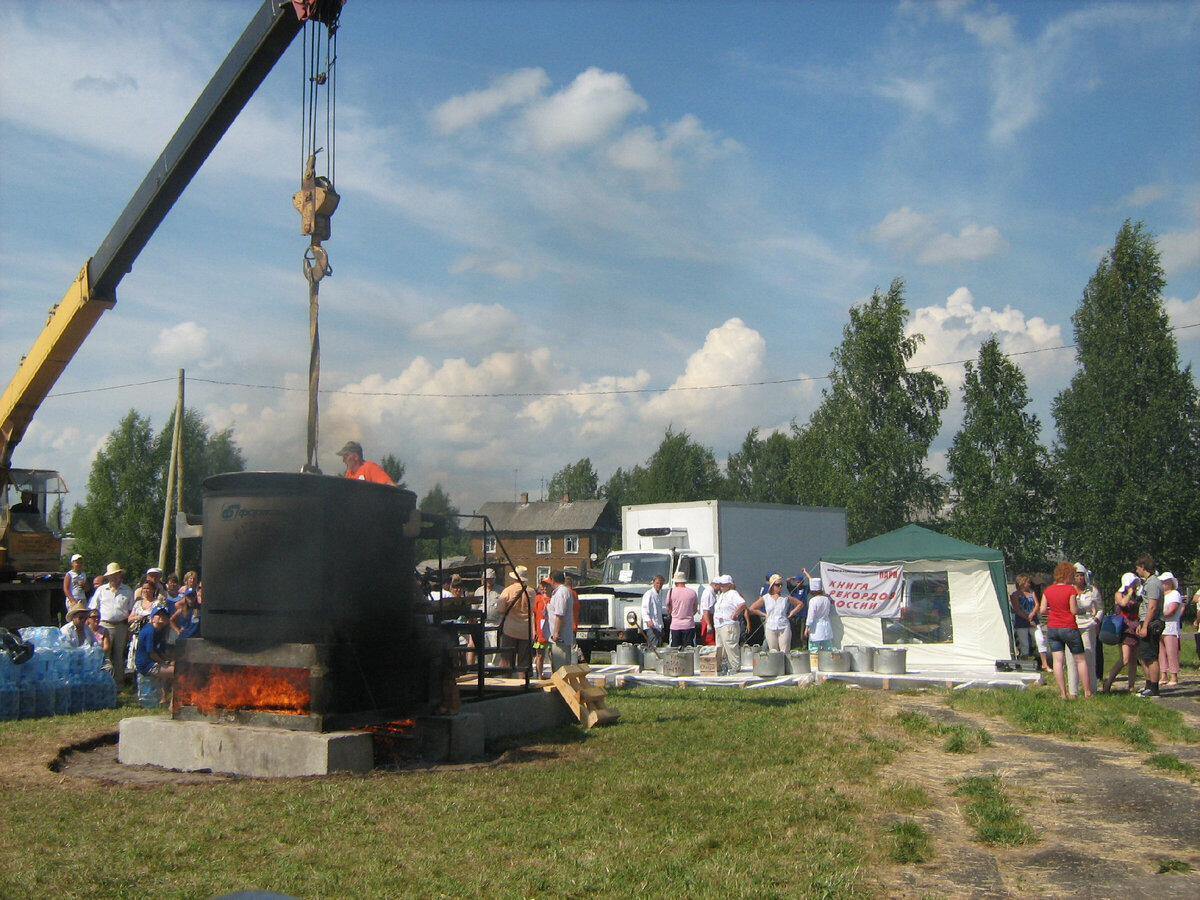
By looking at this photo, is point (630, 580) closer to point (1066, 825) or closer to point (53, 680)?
point (53, 680)

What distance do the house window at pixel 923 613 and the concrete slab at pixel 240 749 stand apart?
13.9 meters

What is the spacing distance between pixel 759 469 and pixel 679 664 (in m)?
64.1

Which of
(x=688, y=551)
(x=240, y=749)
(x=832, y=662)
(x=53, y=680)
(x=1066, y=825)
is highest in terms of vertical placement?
(x=688, y=551)

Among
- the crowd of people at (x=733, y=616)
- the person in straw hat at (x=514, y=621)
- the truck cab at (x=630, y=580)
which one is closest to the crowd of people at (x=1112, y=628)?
the crowd of people at (x=733, y=616)

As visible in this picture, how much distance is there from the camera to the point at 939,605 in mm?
19438

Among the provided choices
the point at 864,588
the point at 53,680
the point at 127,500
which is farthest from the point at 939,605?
the point at 127,500

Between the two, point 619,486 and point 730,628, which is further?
point 619,486

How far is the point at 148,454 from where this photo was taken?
56031 millimetres

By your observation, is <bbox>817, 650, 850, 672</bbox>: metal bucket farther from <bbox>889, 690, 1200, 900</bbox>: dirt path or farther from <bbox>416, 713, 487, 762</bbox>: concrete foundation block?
<bbox>416, 713, 487, 762</bbox>: concrete foundation block

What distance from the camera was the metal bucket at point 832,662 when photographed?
51.8 feet

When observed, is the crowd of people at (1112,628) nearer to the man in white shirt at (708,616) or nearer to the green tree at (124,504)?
the man in white shirt at (708,616)

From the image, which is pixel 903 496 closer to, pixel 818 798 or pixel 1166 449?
pixel 1166 449

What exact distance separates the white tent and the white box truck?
9.95ft

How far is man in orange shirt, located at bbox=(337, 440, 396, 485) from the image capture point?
8852 millimetres
